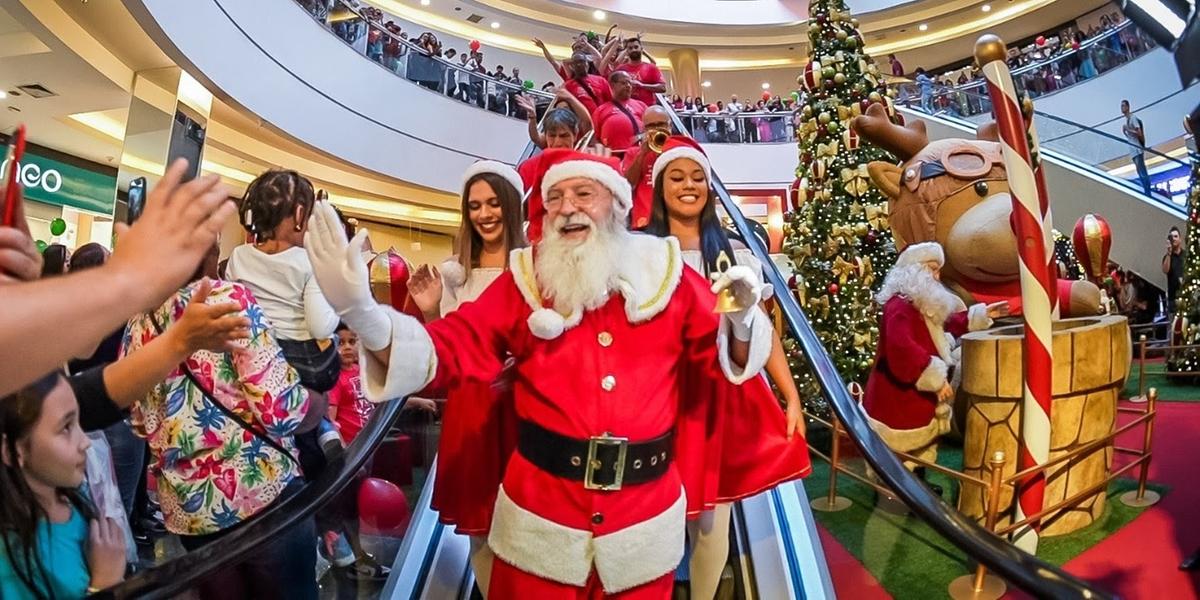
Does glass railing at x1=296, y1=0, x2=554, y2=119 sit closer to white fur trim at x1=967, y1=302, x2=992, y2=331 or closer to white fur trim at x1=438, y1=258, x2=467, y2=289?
white fur trim at x1=967, y1=302, x2=992, y2=331

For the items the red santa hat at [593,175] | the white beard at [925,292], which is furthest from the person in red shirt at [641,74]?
the red santa hat at [593,175]

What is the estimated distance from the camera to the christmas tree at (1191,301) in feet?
16.7

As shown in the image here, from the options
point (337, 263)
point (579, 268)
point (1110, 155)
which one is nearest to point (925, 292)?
point (579, 268)

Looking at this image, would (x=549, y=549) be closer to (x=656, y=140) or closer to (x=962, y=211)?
(x=656, y=140)

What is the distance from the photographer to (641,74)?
5805 millimetres

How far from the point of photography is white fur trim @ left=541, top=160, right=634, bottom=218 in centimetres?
182

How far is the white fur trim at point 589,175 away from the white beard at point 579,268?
0.38ft

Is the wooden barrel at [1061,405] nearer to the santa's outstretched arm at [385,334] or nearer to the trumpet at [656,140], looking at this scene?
the trumpet at [656,140]

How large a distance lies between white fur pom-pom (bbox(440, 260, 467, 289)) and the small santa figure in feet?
6.29

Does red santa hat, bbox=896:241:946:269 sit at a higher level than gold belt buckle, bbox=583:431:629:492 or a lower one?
higher

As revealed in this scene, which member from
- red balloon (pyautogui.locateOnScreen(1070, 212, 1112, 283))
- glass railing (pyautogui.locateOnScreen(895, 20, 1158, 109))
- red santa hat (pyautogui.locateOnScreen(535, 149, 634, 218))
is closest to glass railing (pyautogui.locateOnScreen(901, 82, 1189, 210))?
glass railing (pyautogui.locateOnScreen(895, 20, 1158, 109))

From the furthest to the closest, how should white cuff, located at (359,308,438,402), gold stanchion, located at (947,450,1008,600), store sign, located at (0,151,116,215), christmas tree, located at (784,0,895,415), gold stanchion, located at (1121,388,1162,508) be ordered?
1. store sign, located at (0,151,116,215)
2. christmas tree, located at (784,0,895,415)
3. gold stanchion, located at (1121,388,1162,508)
4. gold stanchion, located at (947,450,1008,600)
5. white cuff, located at (359,308,438,402)

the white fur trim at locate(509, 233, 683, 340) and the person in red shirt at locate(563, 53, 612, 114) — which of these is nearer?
the white fur trim at locate(509, 233, 683, 340)

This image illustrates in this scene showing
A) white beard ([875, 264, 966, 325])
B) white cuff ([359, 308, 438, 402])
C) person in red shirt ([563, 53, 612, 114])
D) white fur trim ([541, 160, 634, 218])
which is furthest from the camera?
person in red shirt ([563, 53, 612, 114])
